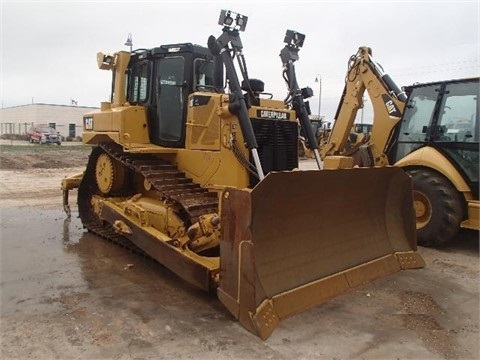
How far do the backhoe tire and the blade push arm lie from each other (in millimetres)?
1275

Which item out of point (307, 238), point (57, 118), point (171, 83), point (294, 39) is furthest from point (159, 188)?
point (57, 118)

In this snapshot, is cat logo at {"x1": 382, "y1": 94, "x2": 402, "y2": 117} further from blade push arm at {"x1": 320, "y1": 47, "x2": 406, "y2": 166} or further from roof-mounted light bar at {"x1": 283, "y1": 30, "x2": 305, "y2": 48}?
roof-mounted light bar at {"x1": 283, "y1": 30, "x2": 305, "y2": 48}

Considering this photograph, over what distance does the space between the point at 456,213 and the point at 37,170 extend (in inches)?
527

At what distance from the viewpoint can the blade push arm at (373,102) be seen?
783 centimetres

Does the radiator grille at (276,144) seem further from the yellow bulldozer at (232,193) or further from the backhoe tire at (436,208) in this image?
the backhoe tire at (436,208)

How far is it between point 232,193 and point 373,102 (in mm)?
5400

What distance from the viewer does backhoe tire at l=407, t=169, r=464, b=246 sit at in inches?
247

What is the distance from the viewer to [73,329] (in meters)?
3.72

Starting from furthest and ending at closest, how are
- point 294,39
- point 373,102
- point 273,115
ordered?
point 373,102, point 294,39, point 273,115

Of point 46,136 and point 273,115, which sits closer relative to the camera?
point 273,115

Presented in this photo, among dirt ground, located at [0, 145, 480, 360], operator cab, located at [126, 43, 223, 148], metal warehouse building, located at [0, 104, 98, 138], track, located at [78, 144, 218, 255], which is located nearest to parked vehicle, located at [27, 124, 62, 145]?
metal warehouse building, located at [0, 104, 98, 138]

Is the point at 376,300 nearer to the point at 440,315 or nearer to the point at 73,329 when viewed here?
the point at 440,315

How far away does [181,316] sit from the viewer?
4.02m

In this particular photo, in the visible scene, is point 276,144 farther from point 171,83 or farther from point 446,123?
point 446,123
